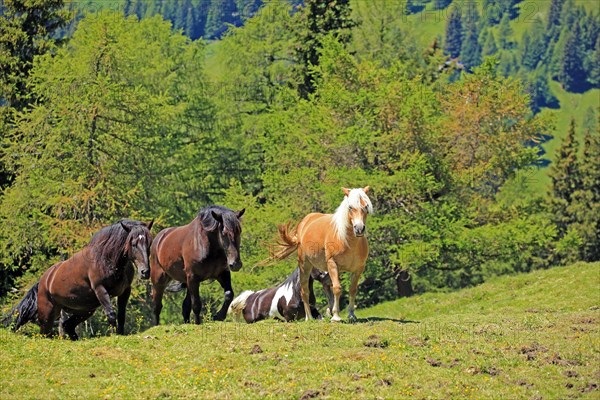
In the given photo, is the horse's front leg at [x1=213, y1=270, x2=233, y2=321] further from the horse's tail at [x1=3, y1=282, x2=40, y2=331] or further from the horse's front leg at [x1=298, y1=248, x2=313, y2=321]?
the horse's tail at [x1=3, y1=282, x2=40, y2=331]

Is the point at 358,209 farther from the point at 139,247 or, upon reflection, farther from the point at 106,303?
the point at 106,303

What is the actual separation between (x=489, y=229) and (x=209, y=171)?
662 inches

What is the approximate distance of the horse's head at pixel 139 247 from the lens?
61.5 ft

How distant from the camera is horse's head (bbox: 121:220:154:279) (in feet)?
61.5

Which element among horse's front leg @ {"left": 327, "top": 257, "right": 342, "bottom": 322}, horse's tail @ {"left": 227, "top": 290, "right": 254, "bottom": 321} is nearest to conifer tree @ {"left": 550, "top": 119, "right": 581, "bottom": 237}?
horse's tail @ {"left": 227, "top": 290, "right": 254, "bottom": 321}

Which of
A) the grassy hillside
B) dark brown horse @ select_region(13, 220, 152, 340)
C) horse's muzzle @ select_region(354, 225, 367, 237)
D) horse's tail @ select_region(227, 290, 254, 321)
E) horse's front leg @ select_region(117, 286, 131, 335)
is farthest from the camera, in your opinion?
horse's tail @ select_region(227, 290, 254, 321)

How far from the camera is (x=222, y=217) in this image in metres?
19.5

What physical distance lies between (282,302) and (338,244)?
4.14 m

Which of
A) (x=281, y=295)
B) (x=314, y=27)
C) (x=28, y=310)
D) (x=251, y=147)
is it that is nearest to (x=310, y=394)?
(x=28, y=310)

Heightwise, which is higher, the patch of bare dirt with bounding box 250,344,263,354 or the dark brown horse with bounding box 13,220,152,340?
the dark brown horse with bounding box 13,220,152,340

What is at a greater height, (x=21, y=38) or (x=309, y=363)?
(x=21, y=38)

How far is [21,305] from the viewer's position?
21.1 m

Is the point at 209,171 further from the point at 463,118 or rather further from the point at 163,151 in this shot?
the point at 463,118

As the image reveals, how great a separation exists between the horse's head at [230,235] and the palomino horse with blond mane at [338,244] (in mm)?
2124
